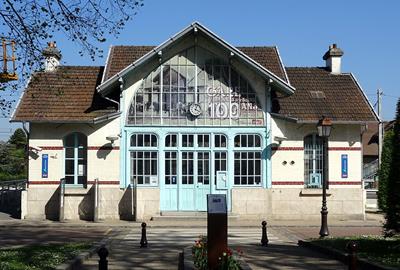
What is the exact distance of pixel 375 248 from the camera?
603 inches

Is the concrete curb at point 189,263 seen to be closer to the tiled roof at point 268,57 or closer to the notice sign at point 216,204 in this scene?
the notice sign at point 216,204

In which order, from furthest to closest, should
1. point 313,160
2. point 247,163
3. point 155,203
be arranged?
point 313,160
point 247,163
point 155,203

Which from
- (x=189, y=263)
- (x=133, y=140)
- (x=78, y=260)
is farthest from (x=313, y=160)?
(x=189, y=263)

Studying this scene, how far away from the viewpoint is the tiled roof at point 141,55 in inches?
1118

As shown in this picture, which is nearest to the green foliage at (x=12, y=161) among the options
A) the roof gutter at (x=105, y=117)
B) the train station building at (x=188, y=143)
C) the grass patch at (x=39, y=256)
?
the train station building at (x=188, y=143)

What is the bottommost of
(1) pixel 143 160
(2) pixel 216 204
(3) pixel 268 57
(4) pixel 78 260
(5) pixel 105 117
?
(4) pixel 78 260

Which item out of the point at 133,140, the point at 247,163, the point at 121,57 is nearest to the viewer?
the point at 133,140

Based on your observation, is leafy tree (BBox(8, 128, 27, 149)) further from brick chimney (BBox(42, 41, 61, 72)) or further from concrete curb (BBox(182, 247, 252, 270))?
concrete curb (BBox(182, 247, 252, 270))

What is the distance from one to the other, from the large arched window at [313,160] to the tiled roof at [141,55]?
3.06 metres

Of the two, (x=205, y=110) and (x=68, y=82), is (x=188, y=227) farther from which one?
(x=68, y=82)

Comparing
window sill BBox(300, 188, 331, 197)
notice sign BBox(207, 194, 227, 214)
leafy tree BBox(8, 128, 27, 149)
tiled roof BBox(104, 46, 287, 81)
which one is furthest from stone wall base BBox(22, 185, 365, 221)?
leafy tree BBox(8, 128, 27, 149)

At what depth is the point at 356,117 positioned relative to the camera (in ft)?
91.2

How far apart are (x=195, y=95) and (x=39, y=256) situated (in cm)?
1453

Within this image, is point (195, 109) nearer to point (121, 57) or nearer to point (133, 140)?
point (133, 140)
